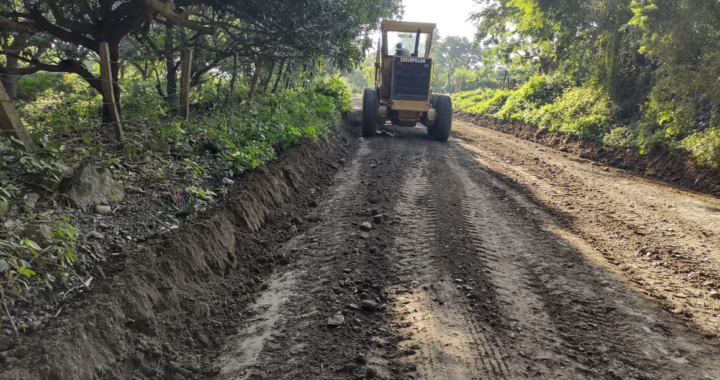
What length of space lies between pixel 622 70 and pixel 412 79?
21.7ft

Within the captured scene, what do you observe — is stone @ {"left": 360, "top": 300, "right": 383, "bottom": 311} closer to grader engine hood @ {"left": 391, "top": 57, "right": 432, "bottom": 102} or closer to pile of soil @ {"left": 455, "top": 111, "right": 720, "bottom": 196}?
pile of soil @ {"left": 455, "top": 111, "right": 720, "bottom": 196}

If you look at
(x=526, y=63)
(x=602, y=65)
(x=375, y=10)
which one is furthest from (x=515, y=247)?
(x=526, y=63)

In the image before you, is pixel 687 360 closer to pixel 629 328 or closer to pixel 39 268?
pixel 629 328

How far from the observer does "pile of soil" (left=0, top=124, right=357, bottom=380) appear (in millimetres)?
2744

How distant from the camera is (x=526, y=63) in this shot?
23.4m

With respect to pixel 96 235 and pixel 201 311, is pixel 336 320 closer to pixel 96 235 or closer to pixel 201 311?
pixel 201 311

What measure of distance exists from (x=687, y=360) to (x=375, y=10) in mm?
12116

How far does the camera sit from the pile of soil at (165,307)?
9.00ft

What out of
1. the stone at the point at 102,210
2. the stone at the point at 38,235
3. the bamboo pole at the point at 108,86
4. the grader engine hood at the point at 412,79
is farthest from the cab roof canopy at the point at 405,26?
the stone at the point at 38,235

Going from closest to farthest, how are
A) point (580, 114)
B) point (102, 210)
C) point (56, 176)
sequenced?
point (56, 176) → point (102, 210) → point (580, 114)

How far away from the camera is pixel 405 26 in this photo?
14.1m

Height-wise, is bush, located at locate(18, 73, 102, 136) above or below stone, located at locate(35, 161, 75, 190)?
above

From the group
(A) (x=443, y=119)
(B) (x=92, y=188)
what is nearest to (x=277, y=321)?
(B) (x=92, y=188)

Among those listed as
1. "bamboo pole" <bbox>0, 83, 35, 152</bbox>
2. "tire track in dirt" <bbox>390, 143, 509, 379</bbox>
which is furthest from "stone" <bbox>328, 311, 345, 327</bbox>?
"bamboo pole" <bbox>0, 83, 35, 152</bbox>
